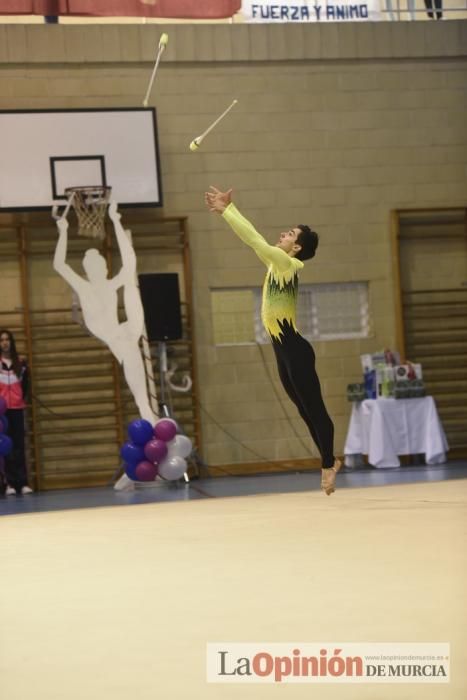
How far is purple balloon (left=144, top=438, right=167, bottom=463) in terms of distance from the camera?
949 cm

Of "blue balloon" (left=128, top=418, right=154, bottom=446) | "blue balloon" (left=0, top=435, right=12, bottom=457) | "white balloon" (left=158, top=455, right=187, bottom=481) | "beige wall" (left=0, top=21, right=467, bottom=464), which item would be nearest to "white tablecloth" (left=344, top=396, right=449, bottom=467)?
"beige wall" (left=0, top=21, right=467, bottom=464)

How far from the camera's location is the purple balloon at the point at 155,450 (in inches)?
374

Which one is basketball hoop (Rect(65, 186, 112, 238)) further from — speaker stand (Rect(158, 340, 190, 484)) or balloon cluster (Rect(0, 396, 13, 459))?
balloon cluster (Rect(0, 396, 13, 459))

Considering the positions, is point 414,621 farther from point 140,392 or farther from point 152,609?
point 140,392

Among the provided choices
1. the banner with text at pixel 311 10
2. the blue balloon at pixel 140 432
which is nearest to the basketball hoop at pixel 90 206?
the blue balloon at pixel 140 432

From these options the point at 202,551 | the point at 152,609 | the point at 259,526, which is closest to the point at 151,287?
the point at 259,526

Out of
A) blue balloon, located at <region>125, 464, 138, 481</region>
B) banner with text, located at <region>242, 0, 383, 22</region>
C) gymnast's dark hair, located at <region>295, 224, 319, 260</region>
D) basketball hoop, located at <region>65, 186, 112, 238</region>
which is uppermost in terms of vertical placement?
banner with text, located at <region>242, 0, 383, 22</region>

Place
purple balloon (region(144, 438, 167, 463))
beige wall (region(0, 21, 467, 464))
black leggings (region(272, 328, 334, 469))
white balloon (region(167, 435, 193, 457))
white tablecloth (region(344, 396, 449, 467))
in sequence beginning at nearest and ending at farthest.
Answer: black leggings (region(272, 328, 334, 469))
purple balloon (region(144, 438, 167, 463))
white balloon (region(167, 435, 193, 457))
white tablecloth (region(344, 396, 449, 467))
beige wall (region(0, 21, 467, 464))

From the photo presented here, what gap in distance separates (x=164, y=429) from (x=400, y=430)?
2298 mm

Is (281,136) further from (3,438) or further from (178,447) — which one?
(3,438)

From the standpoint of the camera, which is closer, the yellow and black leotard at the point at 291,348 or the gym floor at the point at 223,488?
the yellow and black leotard at the point at 291,348

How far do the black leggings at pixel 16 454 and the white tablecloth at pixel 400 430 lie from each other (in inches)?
122

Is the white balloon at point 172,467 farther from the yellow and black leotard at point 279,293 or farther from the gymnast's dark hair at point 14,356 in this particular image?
the yellow and black leotard at point 279,293

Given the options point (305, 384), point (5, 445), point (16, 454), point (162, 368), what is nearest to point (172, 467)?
point (162, 368)
